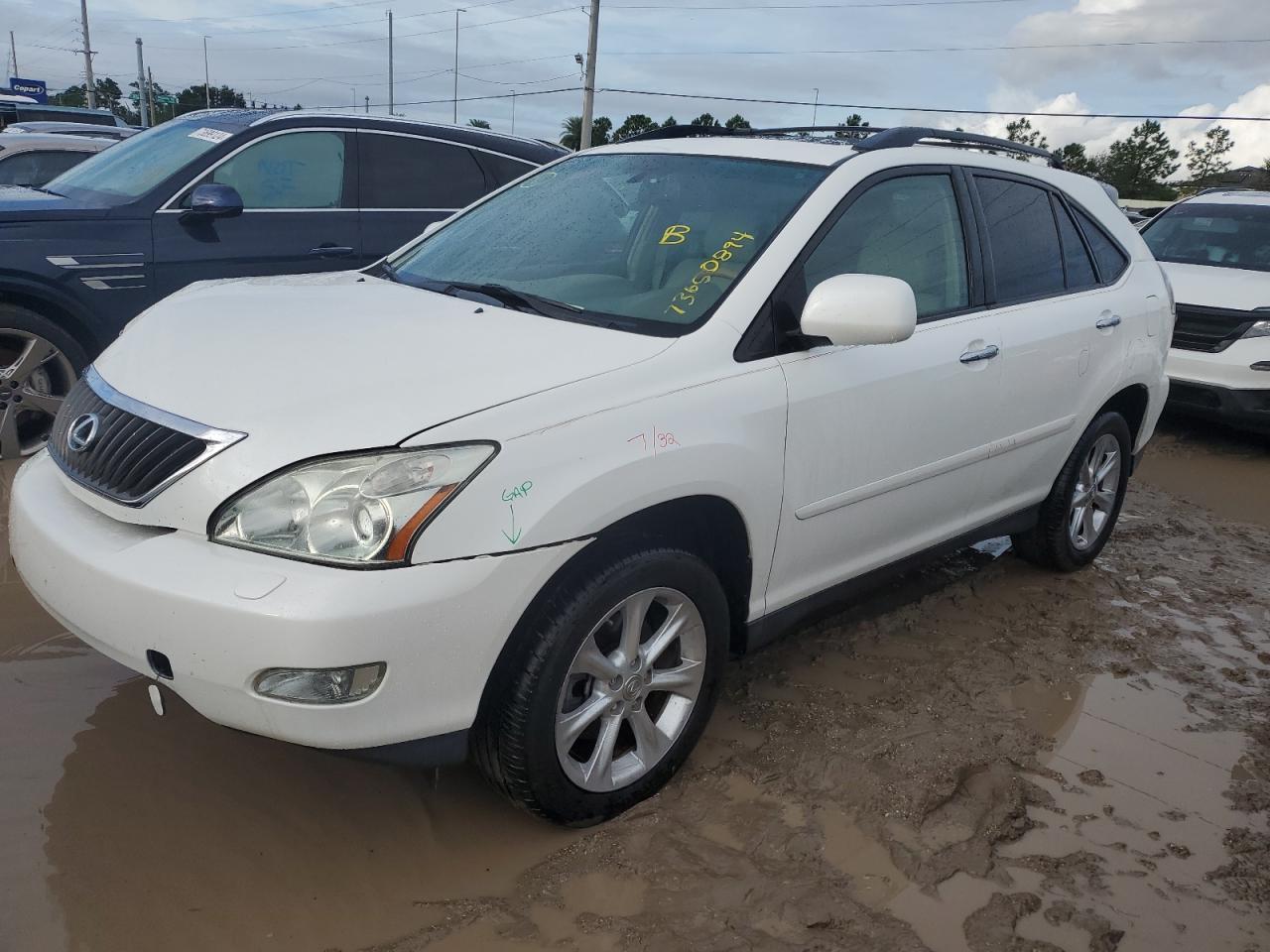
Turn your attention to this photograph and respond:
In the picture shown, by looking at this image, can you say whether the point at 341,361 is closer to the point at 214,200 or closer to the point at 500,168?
the point at 214,200

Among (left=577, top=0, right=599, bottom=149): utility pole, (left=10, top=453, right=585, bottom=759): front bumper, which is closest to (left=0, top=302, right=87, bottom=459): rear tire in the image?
(left=10, top=453, right=585, bottom=759): front bumper

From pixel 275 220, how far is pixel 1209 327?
247 inches

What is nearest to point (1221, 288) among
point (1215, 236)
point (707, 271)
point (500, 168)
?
point (1215, 236)

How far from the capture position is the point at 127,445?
8.11 feet

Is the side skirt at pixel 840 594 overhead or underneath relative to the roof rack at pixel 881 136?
underneath

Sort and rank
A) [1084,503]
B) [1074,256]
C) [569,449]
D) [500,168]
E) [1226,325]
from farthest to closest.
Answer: [1226,325]
[500,168]
[1084,503]
[1074,256]
[569,449]

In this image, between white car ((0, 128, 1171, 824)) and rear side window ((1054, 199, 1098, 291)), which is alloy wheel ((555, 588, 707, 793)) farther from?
rear side window ((1054, 199, 1098, 291))

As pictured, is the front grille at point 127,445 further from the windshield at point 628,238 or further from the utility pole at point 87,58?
the utility pole at point 87,58

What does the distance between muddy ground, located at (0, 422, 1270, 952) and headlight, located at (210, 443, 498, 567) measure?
0.83 meters

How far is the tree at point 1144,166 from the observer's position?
56.8 metres

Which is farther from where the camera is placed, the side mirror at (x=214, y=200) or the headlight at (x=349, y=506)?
the side mirror at (x=214, y=200)

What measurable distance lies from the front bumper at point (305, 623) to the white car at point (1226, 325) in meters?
6.56

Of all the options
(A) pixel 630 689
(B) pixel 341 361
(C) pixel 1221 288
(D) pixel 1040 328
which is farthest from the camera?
(C) pixel 1221 288

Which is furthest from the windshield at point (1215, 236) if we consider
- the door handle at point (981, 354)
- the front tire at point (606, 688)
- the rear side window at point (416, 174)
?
the front tire at point (606, 688)
